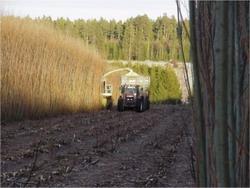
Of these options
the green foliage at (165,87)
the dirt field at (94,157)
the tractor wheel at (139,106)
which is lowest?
the dirt field at (94,157)

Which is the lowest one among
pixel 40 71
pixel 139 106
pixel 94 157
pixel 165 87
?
pixel 94 157

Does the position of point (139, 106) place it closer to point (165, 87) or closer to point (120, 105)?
point (120, 105)

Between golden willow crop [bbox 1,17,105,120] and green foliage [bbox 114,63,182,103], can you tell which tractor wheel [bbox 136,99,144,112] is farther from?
green foliage [bbox 114,63,182,103]

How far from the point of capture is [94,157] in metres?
9.20

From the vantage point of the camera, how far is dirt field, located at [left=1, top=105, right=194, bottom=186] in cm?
705

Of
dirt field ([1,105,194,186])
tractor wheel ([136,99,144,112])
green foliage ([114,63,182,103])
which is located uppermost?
green foliage ([114,63,182,103])

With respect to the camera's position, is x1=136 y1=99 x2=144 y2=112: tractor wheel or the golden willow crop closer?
the golden willow crop

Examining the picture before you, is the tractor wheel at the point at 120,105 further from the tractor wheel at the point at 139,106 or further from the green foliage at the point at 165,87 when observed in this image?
the green foliage at the point at 165,87

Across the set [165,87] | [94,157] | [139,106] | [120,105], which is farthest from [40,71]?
[165,87]

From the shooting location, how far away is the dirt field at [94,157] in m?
7.05

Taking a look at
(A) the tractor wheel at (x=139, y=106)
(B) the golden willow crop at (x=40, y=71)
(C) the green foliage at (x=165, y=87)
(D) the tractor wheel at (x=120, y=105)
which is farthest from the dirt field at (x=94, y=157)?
(C) the green foliage at (x=165, y=87)

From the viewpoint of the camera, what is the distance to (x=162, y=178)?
7.50 metres

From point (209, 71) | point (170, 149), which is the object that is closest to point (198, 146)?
point (209, 71)

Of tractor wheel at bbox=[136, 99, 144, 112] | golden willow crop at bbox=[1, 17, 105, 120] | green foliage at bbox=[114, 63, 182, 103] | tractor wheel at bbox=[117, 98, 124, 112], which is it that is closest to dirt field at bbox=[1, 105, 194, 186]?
golden willow crop at bbox=[1, 17, 105, 120]
